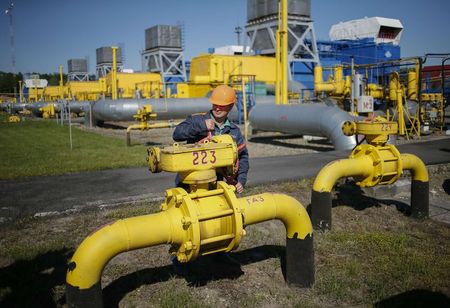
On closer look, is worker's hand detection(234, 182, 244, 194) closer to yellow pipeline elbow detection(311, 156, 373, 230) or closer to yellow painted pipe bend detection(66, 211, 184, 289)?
yellow painted pipe bend detection(66, 211, 184, 289)

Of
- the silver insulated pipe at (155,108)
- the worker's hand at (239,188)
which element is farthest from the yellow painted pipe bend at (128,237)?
the silver insulated pipe at (155,108)

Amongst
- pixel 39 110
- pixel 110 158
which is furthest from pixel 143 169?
pixel 39 110

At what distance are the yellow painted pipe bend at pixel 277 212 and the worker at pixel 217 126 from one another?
31 cm

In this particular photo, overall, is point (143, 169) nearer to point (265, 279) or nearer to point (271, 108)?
point (265, 279)

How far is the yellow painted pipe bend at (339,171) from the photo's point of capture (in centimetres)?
450

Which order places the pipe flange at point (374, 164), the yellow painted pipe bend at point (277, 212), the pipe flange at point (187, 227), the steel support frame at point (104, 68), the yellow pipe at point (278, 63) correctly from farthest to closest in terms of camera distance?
the steel support frame at point (104, 68) < the yellow pipe at point (278, 63) < the pipe flange at point (374, 164) < the yellow painted pipe bend at point (277, 212) < the pipe flange at point (187, 227)

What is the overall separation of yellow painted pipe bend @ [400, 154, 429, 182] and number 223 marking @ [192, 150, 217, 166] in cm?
304

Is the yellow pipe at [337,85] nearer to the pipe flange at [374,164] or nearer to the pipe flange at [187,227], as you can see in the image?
the pipe flange at [374,164]

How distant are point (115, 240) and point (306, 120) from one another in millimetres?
9280

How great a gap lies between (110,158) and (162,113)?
9.69 meters

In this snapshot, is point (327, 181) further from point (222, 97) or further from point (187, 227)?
point (187, 227)

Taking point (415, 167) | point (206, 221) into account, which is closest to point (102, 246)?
point (206, 221)

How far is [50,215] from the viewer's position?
200 inches

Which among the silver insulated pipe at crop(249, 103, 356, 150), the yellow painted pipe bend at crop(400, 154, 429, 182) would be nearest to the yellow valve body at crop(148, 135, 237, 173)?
the yellow painted pipe bend at crop(400, 154, 429, 182)
